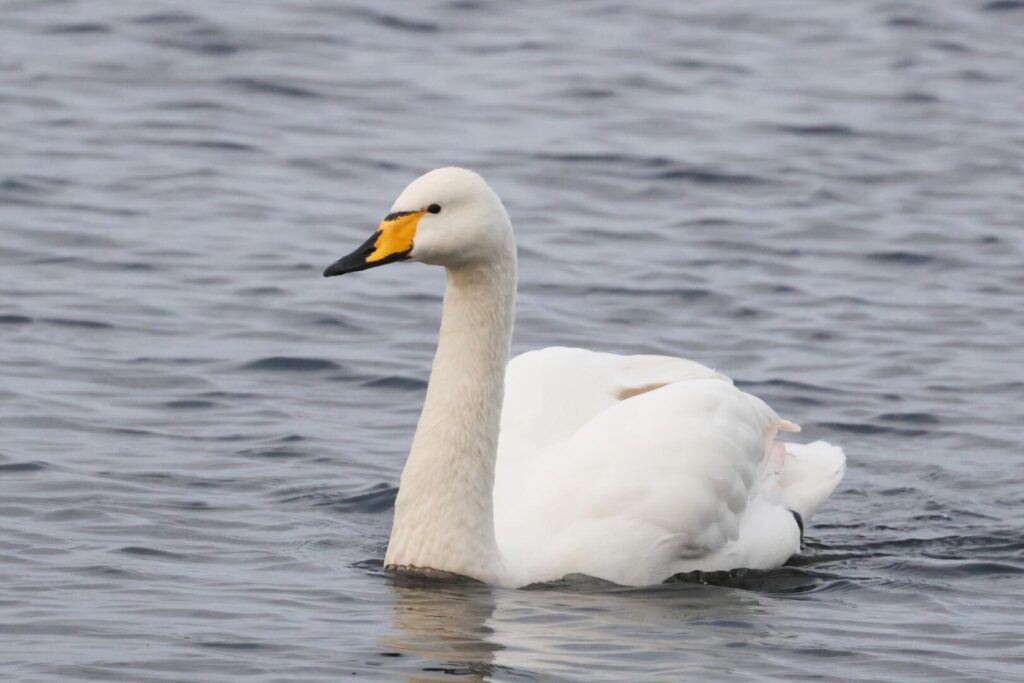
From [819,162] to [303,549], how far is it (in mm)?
8728

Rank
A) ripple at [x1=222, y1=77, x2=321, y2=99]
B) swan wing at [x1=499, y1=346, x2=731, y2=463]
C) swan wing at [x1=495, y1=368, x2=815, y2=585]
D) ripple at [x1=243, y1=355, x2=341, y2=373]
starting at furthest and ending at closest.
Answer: ripple at [x1=222, y1=77, x2=321, y2=99]
ripple at [x1=243, y1=355, x2=341, y2=373]
swan wing at [x1=499, y1=346, x2=731, y2=463]
swan wing at [x1=495, y1=368, x2=815, y2=585]

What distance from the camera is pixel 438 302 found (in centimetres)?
1321

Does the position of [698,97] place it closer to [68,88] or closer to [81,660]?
[68,88]

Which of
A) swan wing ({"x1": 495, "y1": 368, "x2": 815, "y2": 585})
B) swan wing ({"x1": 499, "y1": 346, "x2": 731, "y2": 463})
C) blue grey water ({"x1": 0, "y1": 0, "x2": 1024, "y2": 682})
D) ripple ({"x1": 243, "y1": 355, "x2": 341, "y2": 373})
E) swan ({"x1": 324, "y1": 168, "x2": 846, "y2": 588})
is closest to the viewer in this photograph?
blue grey water ({"x1": 0, "y1": 0, "x2": 1024, "y2": 682})

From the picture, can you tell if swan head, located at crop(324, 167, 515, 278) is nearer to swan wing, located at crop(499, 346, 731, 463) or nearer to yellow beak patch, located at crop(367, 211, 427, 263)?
yellow beak patch, located at crop(367, 211, 427, 263)

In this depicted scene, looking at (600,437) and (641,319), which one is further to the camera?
(641,319)

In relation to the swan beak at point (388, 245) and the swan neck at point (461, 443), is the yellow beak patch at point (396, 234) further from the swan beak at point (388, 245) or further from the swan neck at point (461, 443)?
the swan neck at point (461, 443)

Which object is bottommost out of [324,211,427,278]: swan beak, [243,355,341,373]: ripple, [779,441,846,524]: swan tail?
[243,355,341,373]: ripple

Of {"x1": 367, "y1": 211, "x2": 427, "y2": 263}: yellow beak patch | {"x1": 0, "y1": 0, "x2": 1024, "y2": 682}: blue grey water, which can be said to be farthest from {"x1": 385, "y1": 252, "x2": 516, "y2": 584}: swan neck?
{"x1": 367, "y1": 211, "x2": 427, "y2": 263}: yellow beak patch

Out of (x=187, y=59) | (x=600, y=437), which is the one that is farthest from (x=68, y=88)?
(x=600, y=437)

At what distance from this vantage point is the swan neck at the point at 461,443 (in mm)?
8219

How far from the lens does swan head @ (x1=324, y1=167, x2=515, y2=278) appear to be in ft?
25.9

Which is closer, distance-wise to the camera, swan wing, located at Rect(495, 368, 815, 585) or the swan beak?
the swan beak

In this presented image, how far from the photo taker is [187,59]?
711 inches
